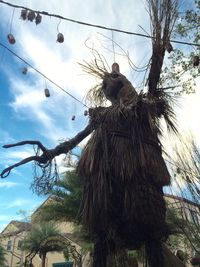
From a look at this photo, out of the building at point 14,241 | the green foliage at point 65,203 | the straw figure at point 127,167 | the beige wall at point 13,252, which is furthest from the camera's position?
the building at point 14,241

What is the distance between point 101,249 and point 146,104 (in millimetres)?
1685

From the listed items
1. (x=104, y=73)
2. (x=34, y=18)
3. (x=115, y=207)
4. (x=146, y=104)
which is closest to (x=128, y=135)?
(x=146, y=104)

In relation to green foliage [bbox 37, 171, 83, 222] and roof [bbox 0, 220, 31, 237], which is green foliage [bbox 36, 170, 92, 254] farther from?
roof [bbox 0, 220, 31, 237]

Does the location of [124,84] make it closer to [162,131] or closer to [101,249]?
[162,131]

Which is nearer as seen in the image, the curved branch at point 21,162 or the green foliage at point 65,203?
the curved branch at point 21,162

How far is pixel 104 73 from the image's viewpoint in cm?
522

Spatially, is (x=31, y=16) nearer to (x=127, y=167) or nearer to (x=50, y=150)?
(x=50, y=150)

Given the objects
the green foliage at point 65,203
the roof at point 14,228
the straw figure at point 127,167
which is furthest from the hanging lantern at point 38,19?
the roof at point 14,228

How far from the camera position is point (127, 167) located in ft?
13.6

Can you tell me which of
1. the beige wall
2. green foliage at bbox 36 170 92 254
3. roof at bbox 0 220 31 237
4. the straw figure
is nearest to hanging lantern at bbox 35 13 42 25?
the straw figure

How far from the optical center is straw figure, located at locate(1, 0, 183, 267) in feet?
13.5

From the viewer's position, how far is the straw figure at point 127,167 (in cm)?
410

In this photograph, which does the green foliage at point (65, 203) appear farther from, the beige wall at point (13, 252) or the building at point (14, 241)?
the beige wall at point (13, 252)

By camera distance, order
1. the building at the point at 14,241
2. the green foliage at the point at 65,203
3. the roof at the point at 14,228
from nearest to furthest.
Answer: the green foliage at the point at 65,203 < the building at the point at 14,241 < the roof at the point at 14,228
